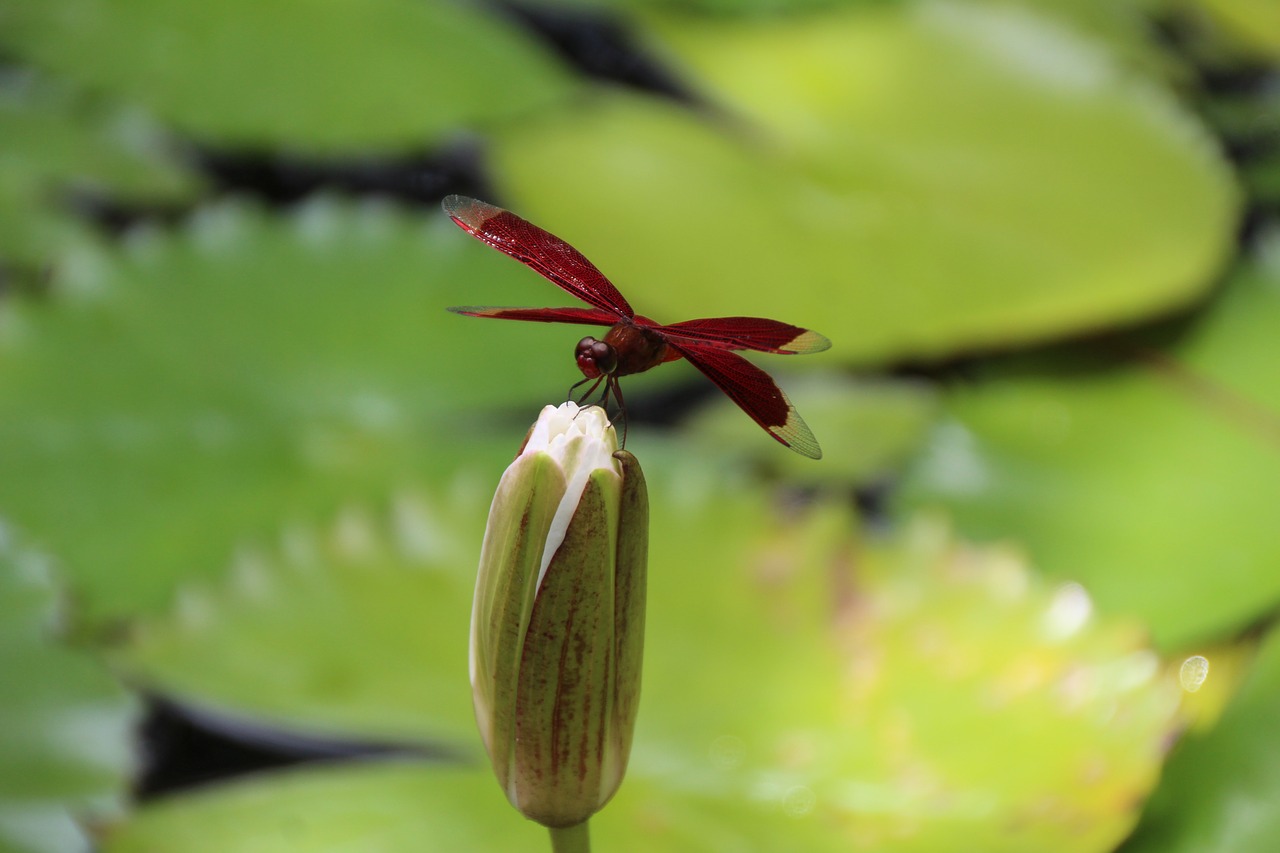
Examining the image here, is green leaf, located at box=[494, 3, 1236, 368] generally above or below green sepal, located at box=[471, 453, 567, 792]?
above

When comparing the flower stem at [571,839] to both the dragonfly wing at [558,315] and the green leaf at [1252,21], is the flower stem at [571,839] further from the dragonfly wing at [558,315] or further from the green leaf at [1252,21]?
the green leaf at [1252,21]

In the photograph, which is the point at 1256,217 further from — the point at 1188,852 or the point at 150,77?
the point at 150,77

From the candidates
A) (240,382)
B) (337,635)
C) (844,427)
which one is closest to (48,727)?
(337,635)

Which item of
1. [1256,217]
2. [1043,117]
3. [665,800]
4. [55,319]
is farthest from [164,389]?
[1256,217]

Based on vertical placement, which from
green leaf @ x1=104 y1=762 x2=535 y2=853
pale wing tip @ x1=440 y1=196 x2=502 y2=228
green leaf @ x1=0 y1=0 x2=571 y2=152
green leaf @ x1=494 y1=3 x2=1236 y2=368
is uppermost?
green leaf @ x1=0 y1=0 x2=571 y2=152

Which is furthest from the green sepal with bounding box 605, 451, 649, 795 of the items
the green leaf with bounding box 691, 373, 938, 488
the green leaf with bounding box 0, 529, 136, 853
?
the green leaf with bounding box 691, 373, 938, 488

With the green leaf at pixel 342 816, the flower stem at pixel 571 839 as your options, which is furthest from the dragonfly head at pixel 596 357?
the green leaf at pixel 342 816

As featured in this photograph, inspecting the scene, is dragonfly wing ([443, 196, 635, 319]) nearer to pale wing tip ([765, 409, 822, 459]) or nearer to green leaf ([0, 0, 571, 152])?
pale wing tip ([765, 409, 822, 459])
